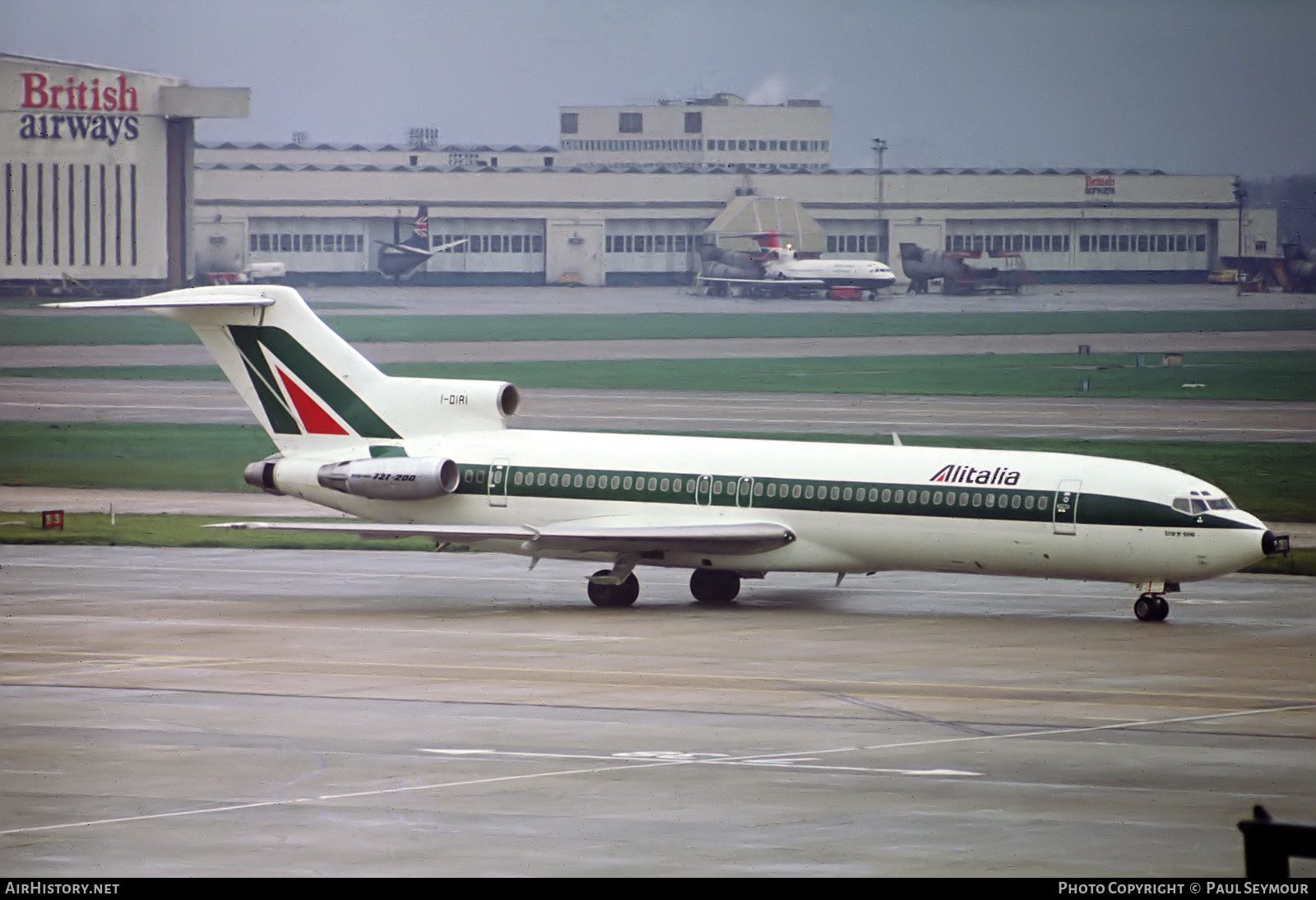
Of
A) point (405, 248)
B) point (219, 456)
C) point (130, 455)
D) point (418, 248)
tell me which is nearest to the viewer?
point (130, 455)

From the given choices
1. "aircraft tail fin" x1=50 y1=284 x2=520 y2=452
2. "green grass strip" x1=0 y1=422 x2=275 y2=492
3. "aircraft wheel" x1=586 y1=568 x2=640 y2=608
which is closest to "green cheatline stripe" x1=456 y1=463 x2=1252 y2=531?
"aircraft wheel" x1=586 y1=568 x2=640 y2=608

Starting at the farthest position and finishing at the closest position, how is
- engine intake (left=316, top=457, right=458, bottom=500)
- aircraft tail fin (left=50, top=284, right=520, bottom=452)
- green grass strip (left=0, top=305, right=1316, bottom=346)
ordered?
green grass strip (left=0, top=305, right=1316, bottom=346) < aircraft tail fin (left=50, top=284, right=520, bottom=452) < engine intake (left=316, top=457, right=458, bottom=500)

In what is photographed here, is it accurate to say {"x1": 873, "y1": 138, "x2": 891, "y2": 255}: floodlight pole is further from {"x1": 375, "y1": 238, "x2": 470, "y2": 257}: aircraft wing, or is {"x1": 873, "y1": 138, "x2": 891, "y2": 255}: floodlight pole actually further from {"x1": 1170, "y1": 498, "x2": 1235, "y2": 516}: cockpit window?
{"x1": 1170, "y1": 498, "x2": 1235, "y2": 516}: cockpit window

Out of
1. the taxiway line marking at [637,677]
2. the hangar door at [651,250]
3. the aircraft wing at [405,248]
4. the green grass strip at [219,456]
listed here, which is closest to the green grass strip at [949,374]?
the green grass strip at [219,456]

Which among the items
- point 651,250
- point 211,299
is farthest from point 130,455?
point 651,250

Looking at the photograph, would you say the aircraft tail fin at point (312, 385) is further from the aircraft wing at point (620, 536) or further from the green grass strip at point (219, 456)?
the green grass strip at point (219, 456)

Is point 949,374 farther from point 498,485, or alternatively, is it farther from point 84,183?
point 498,485

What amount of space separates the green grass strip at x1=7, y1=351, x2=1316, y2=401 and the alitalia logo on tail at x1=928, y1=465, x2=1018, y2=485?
145 ft

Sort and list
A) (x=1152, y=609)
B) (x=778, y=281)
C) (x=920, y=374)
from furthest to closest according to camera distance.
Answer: (x=778, y=281), (x=920, y=374), (x=1152, y=609)

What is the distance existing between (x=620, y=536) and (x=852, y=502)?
422 centimetres

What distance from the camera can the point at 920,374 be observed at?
3408 inches

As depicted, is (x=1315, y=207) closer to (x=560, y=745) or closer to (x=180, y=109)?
(x=180, y=109)

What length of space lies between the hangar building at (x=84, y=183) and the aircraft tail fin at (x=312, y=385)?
185ft

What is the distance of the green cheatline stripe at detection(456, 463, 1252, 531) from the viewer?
114ft
